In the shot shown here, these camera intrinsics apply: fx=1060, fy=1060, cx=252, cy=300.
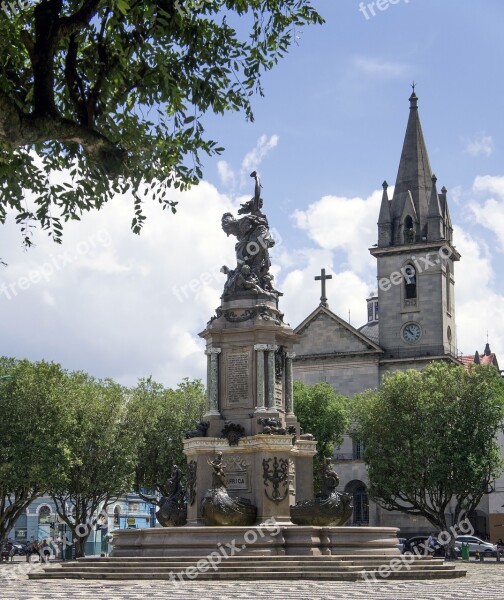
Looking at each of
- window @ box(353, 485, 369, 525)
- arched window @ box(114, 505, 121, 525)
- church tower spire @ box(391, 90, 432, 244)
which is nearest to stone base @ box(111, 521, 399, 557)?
window @ box(353, 485, 369, 525)

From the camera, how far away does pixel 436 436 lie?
188ft

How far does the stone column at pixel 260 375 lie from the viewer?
31719 millimetres

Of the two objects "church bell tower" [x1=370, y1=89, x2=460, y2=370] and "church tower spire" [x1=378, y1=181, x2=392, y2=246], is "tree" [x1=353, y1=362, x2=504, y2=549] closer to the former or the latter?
"church bell tower" [x1=370, y1=89, x2=460, y2=370]

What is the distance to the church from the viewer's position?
8081 cm

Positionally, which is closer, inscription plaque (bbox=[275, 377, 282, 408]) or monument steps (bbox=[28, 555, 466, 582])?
monument steps (bbox=[28, 555, 466, 582])

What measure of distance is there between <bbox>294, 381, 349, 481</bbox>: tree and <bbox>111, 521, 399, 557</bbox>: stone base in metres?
35.5

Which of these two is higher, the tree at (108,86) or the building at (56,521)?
the tree at (108,86)

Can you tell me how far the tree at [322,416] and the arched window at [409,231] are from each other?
2049cm

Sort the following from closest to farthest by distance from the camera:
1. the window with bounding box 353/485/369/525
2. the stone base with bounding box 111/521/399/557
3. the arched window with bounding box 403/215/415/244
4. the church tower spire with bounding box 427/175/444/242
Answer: the stone base with bounding box 111/521/399/557, the window with bounding box 353/485/369/525, the church tower spire with bounding box 427/175/444/242, the arched window with bounding box 403/215/415/244

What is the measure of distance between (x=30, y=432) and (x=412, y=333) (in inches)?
1570

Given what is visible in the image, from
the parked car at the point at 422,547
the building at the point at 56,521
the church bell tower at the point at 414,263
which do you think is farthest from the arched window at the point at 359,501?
the building at the point at 56,521

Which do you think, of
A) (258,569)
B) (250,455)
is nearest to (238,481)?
(250,455)

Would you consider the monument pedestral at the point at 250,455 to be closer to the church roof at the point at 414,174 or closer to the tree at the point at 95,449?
the tree at the point at 95,449

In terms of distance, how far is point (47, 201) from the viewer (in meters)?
15.4
